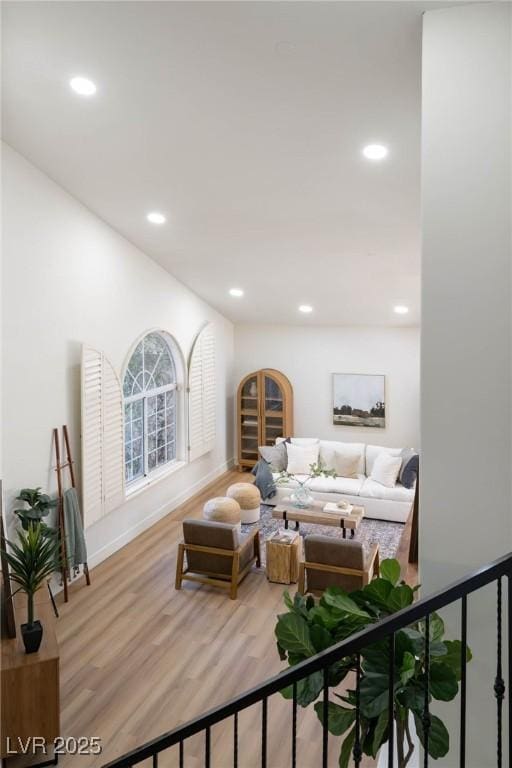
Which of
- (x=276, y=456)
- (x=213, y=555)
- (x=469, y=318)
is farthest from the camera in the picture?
(x=276, y=456)

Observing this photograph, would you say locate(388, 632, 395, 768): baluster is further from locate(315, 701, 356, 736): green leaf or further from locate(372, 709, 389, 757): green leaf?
locate(315, 701, 356, 736): green leaf

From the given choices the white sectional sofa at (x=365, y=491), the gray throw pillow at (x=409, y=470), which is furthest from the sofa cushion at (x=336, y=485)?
the gray throw pillow at (x=409, y=470)

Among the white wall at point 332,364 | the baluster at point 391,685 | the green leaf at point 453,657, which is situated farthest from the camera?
the white wall at point 332,364

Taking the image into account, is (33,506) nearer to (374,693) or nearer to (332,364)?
(374,693)

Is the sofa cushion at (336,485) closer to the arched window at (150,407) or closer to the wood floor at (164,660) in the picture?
the arched window at (150,407)

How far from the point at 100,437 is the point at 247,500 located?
2.13 meters

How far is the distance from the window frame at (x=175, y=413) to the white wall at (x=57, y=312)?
0.47 feet

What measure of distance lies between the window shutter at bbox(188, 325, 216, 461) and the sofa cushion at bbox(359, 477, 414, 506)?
2.26 metres

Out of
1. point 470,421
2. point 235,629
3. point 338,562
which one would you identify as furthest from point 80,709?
point 470,421

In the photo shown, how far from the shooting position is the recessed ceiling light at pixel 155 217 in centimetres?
530

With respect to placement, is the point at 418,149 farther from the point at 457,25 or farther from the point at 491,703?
the point at 491,703

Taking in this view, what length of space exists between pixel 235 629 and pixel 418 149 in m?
3.82

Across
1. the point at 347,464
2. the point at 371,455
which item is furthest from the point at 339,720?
the point at 371,455

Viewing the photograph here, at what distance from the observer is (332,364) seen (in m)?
9.01
